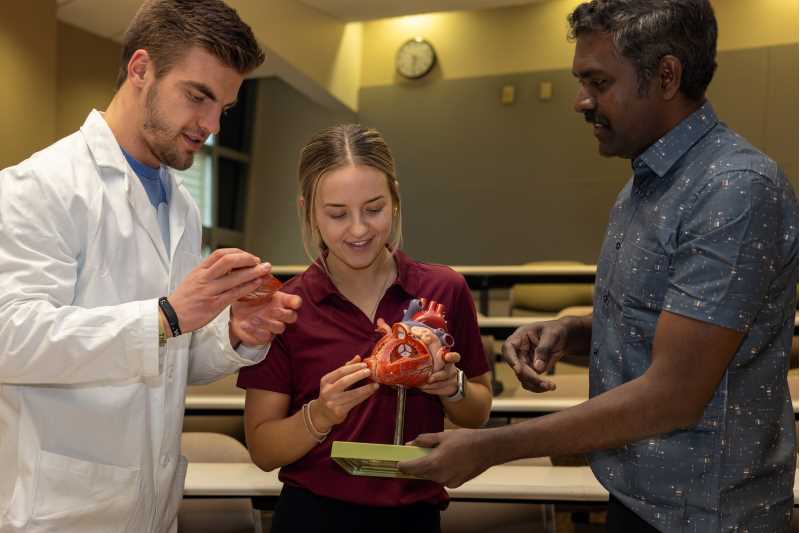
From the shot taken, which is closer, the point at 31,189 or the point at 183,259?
the point at 31,189

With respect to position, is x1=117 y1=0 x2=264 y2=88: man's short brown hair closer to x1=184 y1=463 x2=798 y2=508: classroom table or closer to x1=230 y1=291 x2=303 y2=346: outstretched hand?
x1=230 y1=291 x2=303 y2=346: outstretched hand

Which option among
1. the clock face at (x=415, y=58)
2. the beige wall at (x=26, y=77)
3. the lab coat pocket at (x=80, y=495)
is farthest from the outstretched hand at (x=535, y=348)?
the clock face at (x=415, y=58)

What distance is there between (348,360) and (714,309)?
28.4 inches

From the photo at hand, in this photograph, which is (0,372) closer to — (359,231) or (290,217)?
(359,231)

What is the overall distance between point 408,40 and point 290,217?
2560mm

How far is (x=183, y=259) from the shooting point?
5.91 feet

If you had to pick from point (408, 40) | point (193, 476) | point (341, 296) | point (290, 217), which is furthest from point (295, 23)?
point (341, 296)

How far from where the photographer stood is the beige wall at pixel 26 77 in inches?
249

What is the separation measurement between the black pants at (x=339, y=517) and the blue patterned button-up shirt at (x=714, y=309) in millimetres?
417

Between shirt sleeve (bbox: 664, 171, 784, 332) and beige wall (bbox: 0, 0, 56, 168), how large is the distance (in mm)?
6075

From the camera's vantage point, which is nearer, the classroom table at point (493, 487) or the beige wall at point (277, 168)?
the classroom table at point (493, 487)

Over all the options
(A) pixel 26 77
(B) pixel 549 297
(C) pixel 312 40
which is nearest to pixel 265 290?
(B) pixel 549 297

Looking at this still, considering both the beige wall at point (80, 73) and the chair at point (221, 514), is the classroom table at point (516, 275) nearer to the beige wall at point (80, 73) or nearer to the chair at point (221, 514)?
the chair at point (221, 514)

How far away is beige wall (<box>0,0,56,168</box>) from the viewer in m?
6.32
